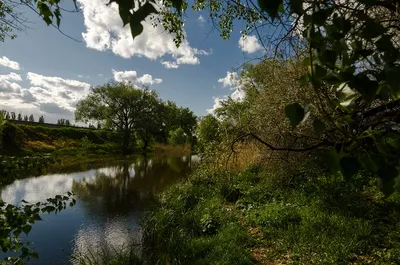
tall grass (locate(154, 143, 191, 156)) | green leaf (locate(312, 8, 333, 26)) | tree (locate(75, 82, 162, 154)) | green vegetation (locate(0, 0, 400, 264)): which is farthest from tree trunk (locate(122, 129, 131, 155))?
green leaf (locate(312, 8, 333, 26))

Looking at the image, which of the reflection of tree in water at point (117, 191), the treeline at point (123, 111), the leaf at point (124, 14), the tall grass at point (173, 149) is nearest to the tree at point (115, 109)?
the treeline at point (123, 111)

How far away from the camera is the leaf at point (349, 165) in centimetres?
70

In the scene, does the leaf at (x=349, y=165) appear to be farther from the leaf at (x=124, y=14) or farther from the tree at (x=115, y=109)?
the tree at (x=115, y=109)

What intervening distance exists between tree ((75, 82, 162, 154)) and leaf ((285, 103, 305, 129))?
3913 centimetres

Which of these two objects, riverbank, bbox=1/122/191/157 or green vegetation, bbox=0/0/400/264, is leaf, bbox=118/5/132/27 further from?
riverbank, bbox=1/122/191/157

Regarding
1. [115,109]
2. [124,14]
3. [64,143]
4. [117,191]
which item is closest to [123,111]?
[115,109]

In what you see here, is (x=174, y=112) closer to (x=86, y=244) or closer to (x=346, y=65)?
(x=86, y=244)

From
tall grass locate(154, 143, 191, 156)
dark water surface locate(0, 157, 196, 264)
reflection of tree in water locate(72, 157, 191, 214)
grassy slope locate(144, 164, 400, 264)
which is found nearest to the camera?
grassy slope locate(144, 164, 400, 264)

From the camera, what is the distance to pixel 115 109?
39.6 meters

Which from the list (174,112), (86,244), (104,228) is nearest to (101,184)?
(104,228)

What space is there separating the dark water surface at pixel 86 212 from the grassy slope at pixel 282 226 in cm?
141

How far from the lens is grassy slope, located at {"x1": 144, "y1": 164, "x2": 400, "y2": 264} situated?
4758mm

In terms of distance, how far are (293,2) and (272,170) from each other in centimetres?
775

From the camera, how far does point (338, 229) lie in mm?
5320
